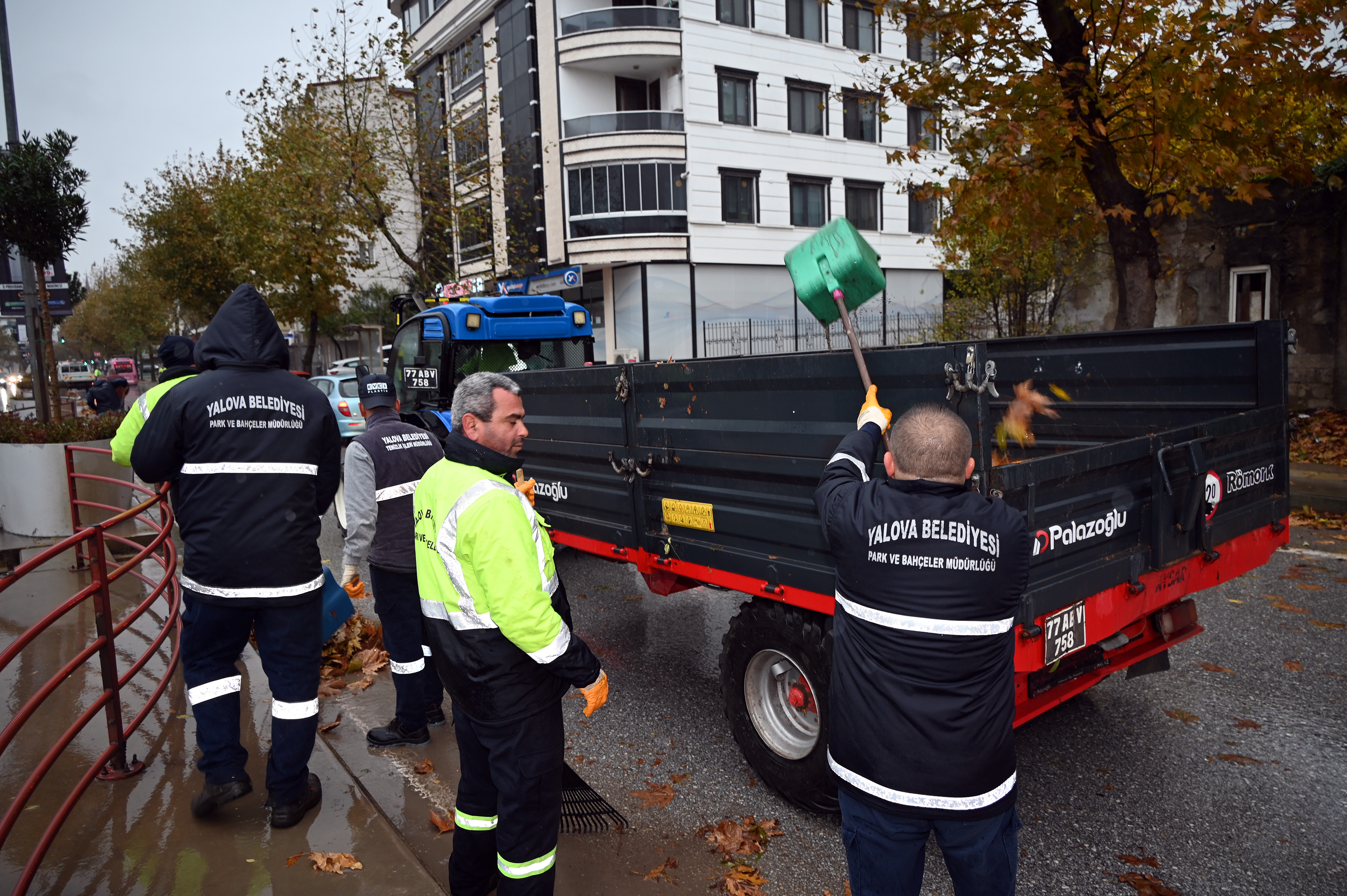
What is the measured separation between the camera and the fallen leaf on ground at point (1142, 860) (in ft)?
10.5

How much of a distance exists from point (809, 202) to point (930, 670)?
1220 inches

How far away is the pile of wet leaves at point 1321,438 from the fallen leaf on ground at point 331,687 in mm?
11447

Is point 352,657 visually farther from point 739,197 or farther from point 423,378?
point 739,197

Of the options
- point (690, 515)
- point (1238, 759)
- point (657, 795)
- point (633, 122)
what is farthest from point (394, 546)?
point (633, 122)

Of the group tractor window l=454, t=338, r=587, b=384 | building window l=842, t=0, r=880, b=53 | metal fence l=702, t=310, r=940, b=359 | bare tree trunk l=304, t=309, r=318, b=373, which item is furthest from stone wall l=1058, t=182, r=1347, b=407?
bare tree trunk l=304, t=309, r=318, b=373

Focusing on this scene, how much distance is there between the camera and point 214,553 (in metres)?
3.42

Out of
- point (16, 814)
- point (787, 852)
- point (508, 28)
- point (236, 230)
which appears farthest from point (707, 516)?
point (508, 28)

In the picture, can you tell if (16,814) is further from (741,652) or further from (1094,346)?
(1094,346)

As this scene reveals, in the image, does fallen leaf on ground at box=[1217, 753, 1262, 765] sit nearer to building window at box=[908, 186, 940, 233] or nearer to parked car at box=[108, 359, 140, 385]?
building window at box=[908, 186, 940, 233]

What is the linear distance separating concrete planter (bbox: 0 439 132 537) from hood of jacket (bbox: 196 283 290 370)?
7.04 m

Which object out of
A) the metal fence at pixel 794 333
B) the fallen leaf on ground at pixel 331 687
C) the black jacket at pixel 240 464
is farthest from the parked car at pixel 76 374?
the black jacket at pixel 240 464

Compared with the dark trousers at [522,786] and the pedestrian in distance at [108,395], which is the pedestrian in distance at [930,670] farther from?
the pedestrian in distance at [108,395]

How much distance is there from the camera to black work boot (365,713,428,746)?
4.43 meters

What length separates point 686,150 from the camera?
28.3 m
